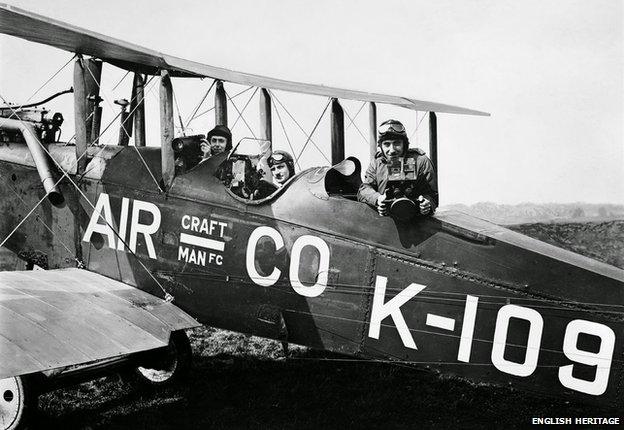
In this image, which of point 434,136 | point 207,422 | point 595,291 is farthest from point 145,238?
point 434,136

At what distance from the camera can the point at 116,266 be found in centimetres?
468

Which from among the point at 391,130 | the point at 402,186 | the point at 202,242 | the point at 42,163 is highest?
the point at 391,130

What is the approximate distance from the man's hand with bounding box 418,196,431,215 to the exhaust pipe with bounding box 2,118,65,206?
3305 millimetres

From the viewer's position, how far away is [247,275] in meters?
4.00

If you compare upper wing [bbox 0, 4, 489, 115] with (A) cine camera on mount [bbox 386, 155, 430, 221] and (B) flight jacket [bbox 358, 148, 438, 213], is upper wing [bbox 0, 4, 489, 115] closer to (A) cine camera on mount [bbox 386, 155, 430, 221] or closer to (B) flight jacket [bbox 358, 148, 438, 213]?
(B) flight jacket [bbox 358, 148, 438, 213]

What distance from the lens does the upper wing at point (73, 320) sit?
3027 mm

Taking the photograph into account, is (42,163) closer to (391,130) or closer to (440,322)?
(391,130)

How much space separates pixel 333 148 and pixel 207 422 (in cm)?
379

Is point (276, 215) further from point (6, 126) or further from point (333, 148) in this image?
point (6, 126)

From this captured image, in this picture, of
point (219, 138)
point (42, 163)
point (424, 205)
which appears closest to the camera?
point (424, 205)

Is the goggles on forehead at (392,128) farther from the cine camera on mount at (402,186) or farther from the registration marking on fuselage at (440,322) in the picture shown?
the registration marking on fuselage at (440,322)

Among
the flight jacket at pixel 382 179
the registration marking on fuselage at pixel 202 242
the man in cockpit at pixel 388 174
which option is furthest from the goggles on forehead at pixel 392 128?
the registration marking on fuselage at pixel 202 242

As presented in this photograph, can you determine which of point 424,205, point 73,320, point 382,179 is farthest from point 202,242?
point 424,205

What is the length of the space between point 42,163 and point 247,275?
2423 millimetres
